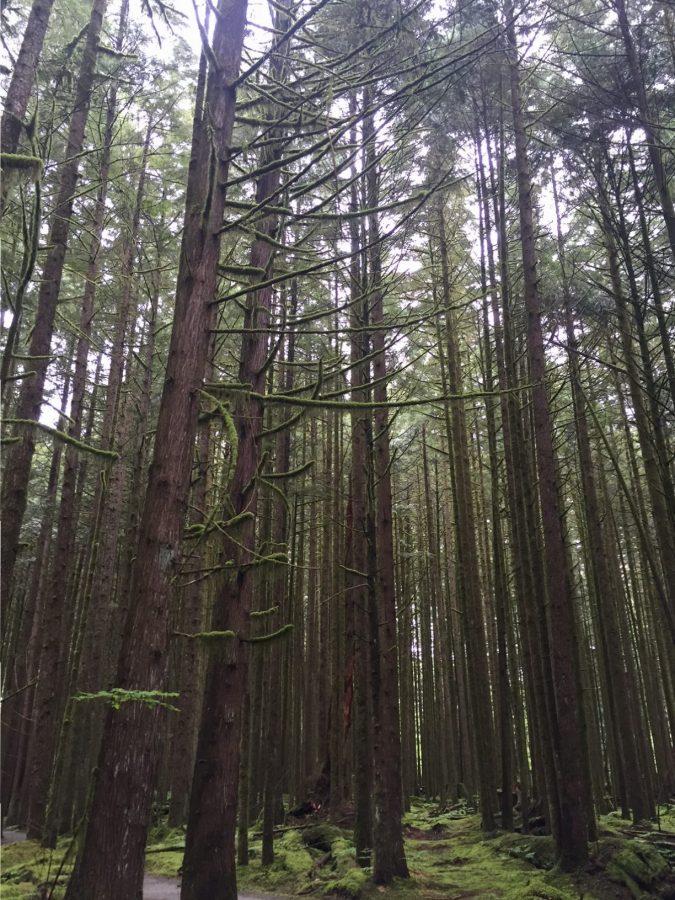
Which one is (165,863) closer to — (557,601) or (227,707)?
(227,707)

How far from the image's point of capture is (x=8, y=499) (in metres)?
6.01

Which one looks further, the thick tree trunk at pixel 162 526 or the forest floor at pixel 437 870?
the forest floor at pixel 437 870

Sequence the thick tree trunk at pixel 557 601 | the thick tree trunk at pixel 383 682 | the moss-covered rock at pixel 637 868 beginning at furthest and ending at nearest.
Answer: the thick tree trunk at pixel 557 601
the thick tree trunk at pixel 383 682
the moss-covered rock at pixel 637 868

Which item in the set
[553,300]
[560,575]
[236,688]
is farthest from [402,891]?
[553,300]

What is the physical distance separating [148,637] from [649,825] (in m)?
11.8

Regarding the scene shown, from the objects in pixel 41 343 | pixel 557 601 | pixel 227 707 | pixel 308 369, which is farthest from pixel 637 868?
pixel 41 343

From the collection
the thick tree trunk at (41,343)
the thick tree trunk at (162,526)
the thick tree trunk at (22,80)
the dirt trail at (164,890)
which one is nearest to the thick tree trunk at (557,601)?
the dirt trail at (164,890)

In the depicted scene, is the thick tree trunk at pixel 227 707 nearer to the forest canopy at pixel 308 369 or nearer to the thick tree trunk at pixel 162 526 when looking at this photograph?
the forest canopy at pixel 308 369

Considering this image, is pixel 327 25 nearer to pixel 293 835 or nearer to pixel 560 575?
pixel 560 575

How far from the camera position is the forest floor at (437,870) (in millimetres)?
7156

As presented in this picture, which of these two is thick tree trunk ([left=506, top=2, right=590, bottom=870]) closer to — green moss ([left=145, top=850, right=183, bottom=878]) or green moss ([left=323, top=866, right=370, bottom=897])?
green moss ([left=323, top=866, right=370, bottom=897])

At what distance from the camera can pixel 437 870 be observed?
884 cm

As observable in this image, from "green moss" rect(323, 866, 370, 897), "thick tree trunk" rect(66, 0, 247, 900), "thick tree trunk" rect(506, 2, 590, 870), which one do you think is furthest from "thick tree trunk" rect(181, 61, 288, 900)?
"thick tree trunk" rect(506, 2, 590, 870)

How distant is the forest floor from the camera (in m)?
7.16
